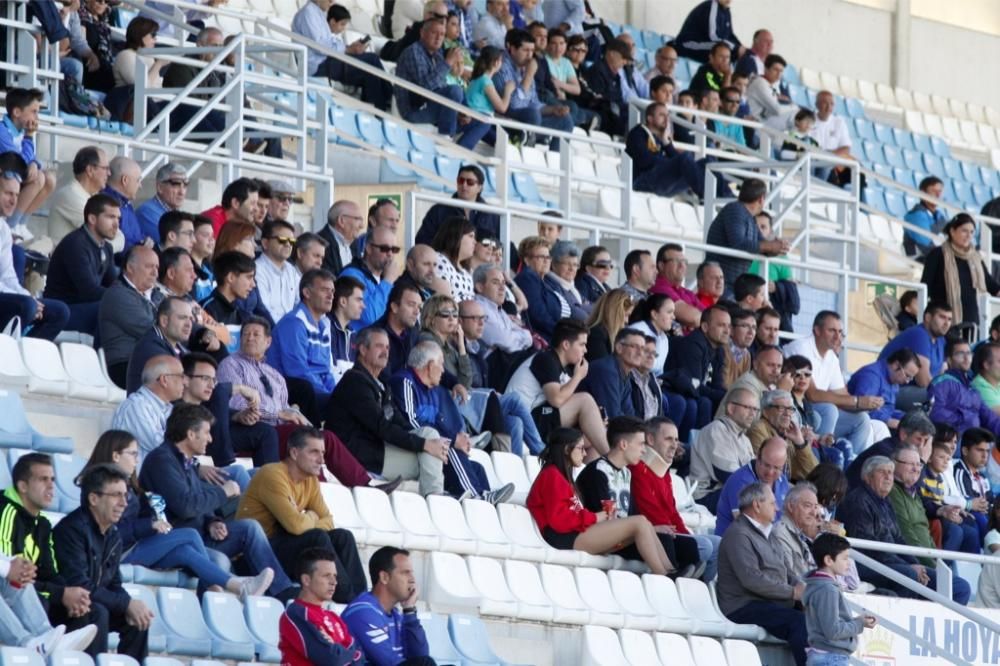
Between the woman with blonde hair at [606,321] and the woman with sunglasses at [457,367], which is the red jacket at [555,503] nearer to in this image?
the woman with sunglasses at [457,367]

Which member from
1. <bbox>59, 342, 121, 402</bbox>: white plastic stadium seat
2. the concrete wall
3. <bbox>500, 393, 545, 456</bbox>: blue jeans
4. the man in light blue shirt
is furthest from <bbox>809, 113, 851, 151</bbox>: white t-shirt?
<bbox>59, 342, 121, 402</bbox>: white plastic stadium seat

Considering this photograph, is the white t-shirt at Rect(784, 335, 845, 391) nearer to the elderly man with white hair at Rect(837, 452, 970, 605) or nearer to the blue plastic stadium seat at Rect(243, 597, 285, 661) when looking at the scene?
the elderly man with white hair at Rect(837, 452, 970, 605)

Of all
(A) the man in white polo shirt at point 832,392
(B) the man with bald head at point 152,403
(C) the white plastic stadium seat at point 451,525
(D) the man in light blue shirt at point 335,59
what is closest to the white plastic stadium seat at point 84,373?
(B) the man with bald head at point 152,403

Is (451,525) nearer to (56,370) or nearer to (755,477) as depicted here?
(56,370)

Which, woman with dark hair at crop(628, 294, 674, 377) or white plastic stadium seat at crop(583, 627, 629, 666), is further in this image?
woman with dark hair at crop(628, 294, 674, 377)

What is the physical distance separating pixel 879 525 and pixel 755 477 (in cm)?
87

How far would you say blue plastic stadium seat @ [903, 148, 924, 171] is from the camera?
2281 cm

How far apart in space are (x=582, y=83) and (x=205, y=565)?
9741mm

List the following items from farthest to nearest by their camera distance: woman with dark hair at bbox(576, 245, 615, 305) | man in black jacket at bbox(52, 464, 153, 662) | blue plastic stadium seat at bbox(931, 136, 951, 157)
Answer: blue plastic stadium seat at bbox(931, 136, 951, 157) → woman with dark hair at bbox(576, 245, 615, 305) → man in black jacket at bbox(52, 464, 153, 662)

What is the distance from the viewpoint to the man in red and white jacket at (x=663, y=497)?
38.4 ft

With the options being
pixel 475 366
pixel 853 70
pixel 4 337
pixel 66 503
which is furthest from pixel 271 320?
pixel 853 70

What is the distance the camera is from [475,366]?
12.4 meters

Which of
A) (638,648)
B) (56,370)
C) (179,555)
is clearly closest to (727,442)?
(638,648)

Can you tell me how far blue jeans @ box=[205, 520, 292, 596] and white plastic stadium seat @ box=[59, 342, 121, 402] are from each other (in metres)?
1.23
